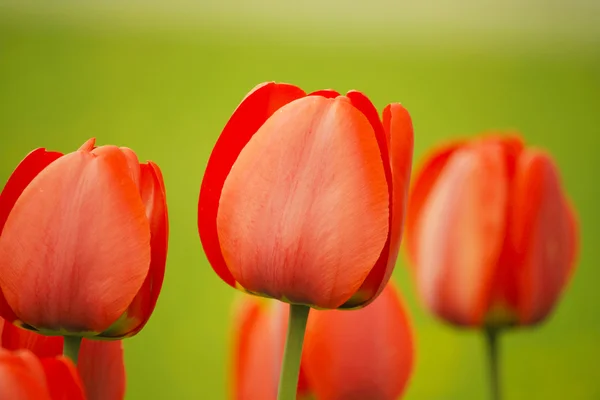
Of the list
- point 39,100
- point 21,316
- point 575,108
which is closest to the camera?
point 21,316

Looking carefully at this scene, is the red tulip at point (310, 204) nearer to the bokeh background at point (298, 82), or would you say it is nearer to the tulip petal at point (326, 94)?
the tulip petal at point (326, 94)

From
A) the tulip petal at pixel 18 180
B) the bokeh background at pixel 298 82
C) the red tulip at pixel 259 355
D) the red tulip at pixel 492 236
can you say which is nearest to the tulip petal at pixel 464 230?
the red tulip at pixel 492 236

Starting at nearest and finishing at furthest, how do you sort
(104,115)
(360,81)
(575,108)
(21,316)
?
(21,316)
(104,115)
(575,108)
(360,81)

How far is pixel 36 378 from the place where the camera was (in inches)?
7.8

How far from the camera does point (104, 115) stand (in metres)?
0.94

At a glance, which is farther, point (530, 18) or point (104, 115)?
point (530, 18)

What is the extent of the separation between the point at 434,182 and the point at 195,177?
0.70 meters

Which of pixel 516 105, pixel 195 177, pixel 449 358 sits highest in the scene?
pixel 516 105

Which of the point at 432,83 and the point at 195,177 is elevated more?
the point at 432,83

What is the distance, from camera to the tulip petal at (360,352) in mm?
311

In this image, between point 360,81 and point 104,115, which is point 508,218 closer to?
point 104,115

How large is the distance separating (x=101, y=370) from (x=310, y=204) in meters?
0.09

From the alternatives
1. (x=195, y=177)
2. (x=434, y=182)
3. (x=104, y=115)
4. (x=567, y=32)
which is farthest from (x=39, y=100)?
(x=567, y=32)

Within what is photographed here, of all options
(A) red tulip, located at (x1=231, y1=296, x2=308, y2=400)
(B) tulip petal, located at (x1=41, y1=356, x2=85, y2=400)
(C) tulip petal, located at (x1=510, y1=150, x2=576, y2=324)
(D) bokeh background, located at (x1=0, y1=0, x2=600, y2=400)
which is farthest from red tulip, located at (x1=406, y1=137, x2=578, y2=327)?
(D) bokeh background, located at (x1=0, y1=0, x2=600, y2=400)
